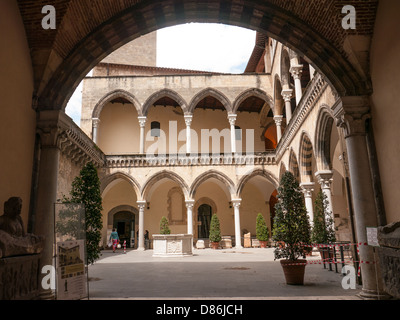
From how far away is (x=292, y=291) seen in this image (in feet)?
17.0

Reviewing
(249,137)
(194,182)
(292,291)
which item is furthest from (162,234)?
(249,137)

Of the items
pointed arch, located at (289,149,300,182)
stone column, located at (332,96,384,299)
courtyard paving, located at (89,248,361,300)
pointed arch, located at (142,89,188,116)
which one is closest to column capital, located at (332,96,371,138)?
stone column, located at (332,96,384,299)

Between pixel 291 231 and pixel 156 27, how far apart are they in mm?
4567

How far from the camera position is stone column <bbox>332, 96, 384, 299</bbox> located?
470 centimetres

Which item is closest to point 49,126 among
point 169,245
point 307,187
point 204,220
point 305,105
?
point 169,245

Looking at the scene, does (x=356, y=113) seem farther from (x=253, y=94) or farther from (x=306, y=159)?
(x=253, y=94)

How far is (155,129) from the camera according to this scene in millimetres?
21781

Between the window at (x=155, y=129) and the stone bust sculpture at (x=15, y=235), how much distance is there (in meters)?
17.8

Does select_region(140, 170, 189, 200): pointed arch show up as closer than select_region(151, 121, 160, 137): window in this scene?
Yes

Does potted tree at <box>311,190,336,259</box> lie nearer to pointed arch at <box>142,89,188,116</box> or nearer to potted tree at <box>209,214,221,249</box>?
potted tree at <box>209,214,221,249</box>

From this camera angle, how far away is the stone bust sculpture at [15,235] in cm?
352

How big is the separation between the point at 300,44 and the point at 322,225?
15.7 feet

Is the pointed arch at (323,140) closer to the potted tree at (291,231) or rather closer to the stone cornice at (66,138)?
the potted tree at (291,231)

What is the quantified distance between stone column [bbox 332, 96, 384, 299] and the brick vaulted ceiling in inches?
12.2
